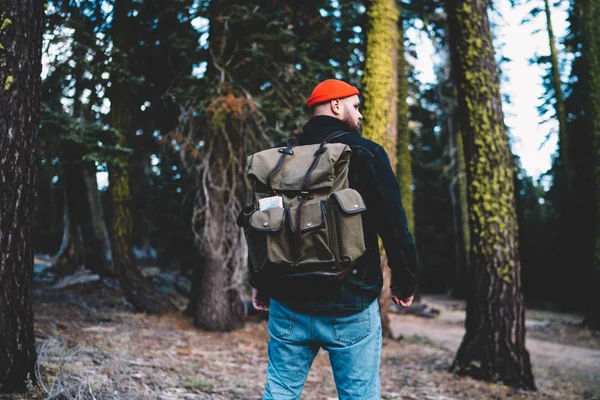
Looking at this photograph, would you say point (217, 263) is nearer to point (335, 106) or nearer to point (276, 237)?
point (335, 106)

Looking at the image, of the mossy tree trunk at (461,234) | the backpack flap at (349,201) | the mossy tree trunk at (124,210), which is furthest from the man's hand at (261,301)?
the mossy tree trunk at (461,234)

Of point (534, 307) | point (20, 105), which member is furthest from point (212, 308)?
point (534, 307)

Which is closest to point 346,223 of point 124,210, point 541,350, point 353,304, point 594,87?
point 353,304

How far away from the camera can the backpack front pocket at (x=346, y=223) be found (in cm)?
225

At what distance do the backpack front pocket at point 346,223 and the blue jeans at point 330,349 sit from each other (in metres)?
0.34

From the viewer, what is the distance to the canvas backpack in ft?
7.38

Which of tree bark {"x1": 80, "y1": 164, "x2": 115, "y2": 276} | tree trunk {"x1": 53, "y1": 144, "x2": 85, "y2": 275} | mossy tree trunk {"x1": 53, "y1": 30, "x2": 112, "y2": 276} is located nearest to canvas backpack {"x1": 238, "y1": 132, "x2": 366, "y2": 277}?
mossy tree trunk {"x1": 53, "y1": 30, "x2": 112, "y2": 276}

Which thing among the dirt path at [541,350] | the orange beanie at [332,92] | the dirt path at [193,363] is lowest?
the dirt path at [541,350]

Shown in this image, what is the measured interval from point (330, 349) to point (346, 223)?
656 millimetres

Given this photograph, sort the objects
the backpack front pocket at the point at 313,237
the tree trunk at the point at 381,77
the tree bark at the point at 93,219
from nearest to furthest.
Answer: the backpack front pocket at the point at 313,237 < the tree trunk at the point at 381,77 < the tree bark at the point at 93,219

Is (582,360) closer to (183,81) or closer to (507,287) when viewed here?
(507,287)

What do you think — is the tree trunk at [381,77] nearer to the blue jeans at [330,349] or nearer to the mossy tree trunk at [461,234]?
the blue jeans at [330,349]

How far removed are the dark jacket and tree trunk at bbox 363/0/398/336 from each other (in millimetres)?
4992

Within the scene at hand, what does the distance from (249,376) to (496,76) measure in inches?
194
